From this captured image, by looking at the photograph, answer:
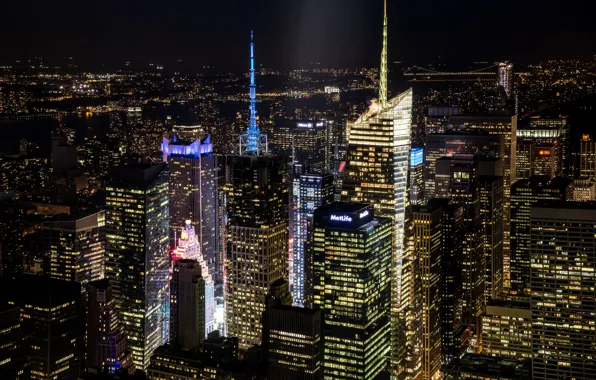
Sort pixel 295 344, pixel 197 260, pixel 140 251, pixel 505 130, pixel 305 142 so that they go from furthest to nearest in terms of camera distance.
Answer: pixel 505 130 < pixel 305 142 < pixel 197 260 < pixel 140 251 < pixel 295 344

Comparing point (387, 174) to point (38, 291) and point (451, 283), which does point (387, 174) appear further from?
point (38, 291)

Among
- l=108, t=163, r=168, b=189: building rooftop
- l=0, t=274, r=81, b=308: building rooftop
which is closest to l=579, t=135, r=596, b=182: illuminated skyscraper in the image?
l=108, t=163, r=168, b=189: building rooftop

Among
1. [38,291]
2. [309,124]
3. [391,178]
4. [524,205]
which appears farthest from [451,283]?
[38,291]

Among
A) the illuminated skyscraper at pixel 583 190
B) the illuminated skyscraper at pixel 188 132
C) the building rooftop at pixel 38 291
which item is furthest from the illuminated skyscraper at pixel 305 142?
the illuminated skyscraper at pixel 583 190

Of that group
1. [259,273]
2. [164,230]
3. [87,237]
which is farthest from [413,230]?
[87,237]

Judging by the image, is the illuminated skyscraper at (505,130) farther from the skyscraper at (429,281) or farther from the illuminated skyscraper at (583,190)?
the skyscraper at (429,281)
